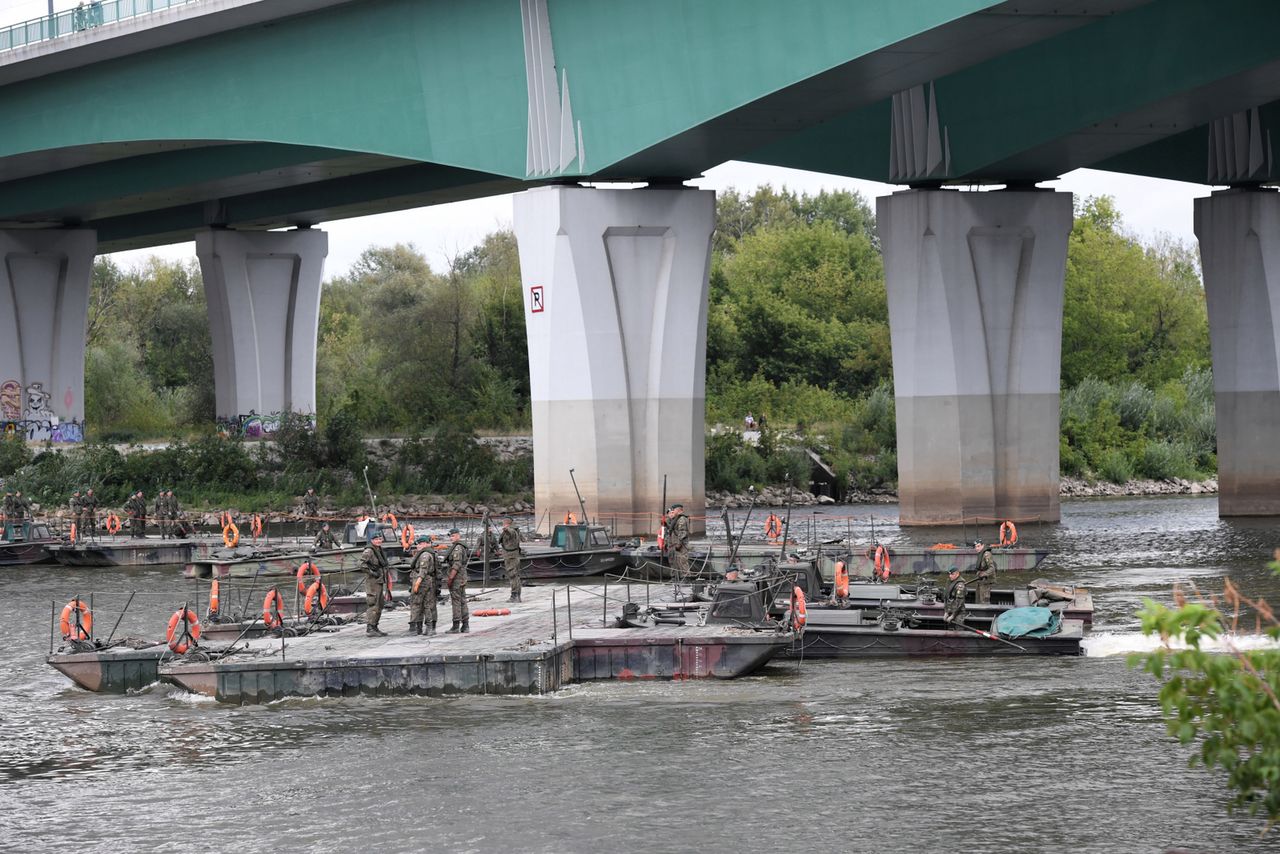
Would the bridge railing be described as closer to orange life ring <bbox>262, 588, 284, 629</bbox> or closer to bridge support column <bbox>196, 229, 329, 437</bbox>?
bridge support column <bbox>196, 229, 329, 437</bbox>

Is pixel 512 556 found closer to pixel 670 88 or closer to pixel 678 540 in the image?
pixel 678 540

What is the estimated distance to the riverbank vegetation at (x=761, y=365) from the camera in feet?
262

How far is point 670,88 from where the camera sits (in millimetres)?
45219

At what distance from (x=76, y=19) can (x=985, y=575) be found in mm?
36705

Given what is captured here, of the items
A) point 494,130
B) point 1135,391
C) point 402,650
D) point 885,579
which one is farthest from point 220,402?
point 402,650

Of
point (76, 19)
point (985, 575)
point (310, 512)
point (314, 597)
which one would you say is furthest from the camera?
point (310, 512)

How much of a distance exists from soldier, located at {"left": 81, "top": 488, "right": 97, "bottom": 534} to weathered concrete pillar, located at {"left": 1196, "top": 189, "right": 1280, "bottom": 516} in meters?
38.4

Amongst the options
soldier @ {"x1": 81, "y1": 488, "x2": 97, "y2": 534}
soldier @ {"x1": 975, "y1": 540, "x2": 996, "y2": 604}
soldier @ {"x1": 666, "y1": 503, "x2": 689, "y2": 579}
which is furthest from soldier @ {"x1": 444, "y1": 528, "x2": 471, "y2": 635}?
soldier @ {"x1": 81, "y1": 488, "x2": 97, "y2": 534}

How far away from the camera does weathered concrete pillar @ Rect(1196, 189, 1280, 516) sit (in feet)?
198

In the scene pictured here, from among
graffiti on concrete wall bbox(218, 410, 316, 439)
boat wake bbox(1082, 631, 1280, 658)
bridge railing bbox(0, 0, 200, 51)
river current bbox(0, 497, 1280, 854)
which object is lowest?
river current bbox(0, 497, 1280, 854)

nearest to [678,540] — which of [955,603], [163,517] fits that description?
[955,603]

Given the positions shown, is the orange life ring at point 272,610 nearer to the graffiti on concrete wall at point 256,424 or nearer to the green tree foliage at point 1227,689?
the green tree foliage at point 1227,689

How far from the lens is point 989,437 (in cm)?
5656

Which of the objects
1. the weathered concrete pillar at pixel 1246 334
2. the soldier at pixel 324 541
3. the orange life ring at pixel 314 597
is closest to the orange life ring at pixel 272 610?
the orange life ring at pixel 314 597
